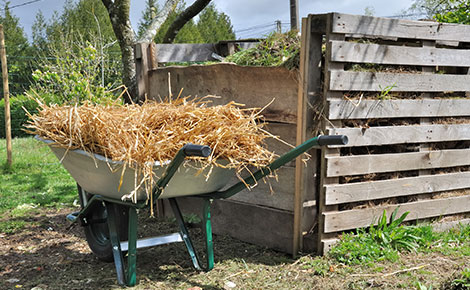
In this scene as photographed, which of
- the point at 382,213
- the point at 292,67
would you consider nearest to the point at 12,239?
the point at 292,67

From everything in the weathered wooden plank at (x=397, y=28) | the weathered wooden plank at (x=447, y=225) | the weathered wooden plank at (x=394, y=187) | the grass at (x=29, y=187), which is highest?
the weathered wooden plank at (x=397, y=28)

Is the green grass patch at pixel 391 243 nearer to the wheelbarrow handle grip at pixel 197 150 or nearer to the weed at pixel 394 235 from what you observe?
the weed at pixel 394 235

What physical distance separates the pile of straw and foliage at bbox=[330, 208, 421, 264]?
0.96 metres

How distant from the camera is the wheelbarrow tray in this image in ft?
9.04

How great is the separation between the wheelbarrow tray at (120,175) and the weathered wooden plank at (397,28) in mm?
1257

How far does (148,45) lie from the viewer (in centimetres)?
458

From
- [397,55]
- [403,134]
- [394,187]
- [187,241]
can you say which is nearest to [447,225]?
[394,187]

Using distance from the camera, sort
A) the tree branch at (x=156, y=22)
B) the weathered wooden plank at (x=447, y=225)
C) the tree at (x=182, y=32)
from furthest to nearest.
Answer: the tree at (x=182, y=32) → the tree branch at (x=156, y=22) → the weathered wooden plank at (x=447, y=225)

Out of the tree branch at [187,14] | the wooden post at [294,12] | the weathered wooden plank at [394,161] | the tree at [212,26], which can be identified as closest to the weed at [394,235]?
the weathered wooden plank at [394,161]

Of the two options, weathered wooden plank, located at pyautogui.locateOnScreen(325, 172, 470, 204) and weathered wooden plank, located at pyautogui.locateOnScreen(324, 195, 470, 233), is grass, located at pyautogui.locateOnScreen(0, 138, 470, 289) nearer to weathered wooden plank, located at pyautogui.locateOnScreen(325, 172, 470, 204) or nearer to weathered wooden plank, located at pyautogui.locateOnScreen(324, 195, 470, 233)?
weathered wooden plank, located at pyautogui.locateOnScreen(324, 195, 470, 233)

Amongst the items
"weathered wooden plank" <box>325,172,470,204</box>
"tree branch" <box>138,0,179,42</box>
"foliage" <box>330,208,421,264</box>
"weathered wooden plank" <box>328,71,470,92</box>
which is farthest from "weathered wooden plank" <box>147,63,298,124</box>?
"tree branch" <box>138,0,179,42</box>

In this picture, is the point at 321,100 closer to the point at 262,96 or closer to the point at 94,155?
the point at 262,96

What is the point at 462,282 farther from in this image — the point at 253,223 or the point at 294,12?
the point at 294,12

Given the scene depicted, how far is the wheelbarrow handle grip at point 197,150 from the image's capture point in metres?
2.31
